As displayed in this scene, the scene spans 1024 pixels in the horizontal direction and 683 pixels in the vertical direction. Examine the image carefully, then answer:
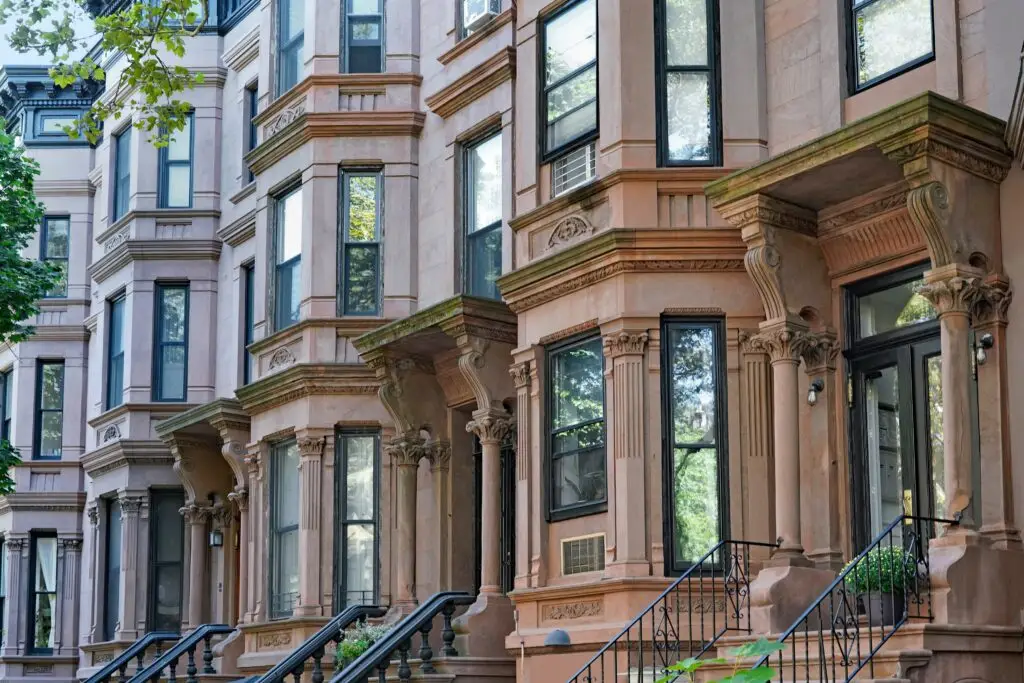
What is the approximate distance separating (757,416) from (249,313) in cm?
1229

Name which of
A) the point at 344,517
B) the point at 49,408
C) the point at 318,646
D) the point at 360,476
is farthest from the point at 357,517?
the point at 49,408

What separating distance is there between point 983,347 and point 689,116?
13.7 ft

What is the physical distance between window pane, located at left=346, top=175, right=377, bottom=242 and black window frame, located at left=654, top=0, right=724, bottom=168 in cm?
616

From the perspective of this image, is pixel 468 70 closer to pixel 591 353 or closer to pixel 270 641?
pixel 591 353

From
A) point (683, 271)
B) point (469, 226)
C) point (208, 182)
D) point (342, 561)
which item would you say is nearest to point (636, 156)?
point (683, 271)

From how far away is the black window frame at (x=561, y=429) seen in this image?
15891mm

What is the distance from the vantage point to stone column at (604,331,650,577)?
49.9ft

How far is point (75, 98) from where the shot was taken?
112 feet

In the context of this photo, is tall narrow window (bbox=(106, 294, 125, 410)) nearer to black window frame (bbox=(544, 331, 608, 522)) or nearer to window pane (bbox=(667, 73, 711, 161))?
black window frame (bbox=(544, 331, 608, 522))

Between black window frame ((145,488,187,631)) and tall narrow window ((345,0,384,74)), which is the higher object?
tall narrow window ((345,0,384,74))

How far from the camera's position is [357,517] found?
20.7 m

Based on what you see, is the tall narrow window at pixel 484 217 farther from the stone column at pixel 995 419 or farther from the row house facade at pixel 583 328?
the stone column at pixel 995 419

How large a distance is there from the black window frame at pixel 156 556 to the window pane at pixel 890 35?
15.7 metres

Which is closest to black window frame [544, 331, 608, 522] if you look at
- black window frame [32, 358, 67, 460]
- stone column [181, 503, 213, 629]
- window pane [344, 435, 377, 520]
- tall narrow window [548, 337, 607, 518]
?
tall narrow window [548, 337, 607, 518]
